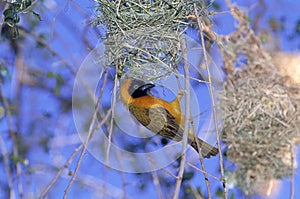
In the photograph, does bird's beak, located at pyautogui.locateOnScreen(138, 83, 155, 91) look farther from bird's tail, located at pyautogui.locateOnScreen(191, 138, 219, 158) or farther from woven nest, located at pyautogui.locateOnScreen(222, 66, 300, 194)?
woven nest, located at pyautogui.locateOnScreen(222, 66, 300, 194)

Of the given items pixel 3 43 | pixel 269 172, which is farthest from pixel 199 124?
pixel 3 43

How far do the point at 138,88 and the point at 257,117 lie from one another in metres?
1.13

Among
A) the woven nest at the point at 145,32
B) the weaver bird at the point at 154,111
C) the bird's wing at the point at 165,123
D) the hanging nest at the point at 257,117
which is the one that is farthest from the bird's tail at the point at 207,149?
the hanging nest at the point at 257,117

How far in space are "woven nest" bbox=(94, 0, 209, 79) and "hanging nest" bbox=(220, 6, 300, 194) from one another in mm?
1210

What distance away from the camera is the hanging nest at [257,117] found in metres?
2.83

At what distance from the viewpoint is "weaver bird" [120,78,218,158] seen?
6.11 ft

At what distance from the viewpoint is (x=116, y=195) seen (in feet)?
9.21

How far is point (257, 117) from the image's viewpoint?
2.84 metres

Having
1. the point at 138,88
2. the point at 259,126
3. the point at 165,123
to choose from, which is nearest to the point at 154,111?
the point at 165,123

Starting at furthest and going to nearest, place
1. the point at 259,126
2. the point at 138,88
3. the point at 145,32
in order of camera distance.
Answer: the point at 259,126 < the point at 138,88 < the point at 145,32

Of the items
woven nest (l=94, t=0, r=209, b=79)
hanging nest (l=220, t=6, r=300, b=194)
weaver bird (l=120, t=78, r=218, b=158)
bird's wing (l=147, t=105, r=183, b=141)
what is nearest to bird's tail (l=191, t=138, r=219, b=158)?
weaver bird (l=120, t=78, r=218, b=158)

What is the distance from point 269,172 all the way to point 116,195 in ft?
2.49

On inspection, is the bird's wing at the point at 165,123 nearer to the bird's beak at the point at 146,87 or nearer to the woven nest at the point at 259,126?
the bird's beak at the point at 146,87

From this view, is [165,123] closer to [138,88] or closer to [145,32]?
[138,88]
